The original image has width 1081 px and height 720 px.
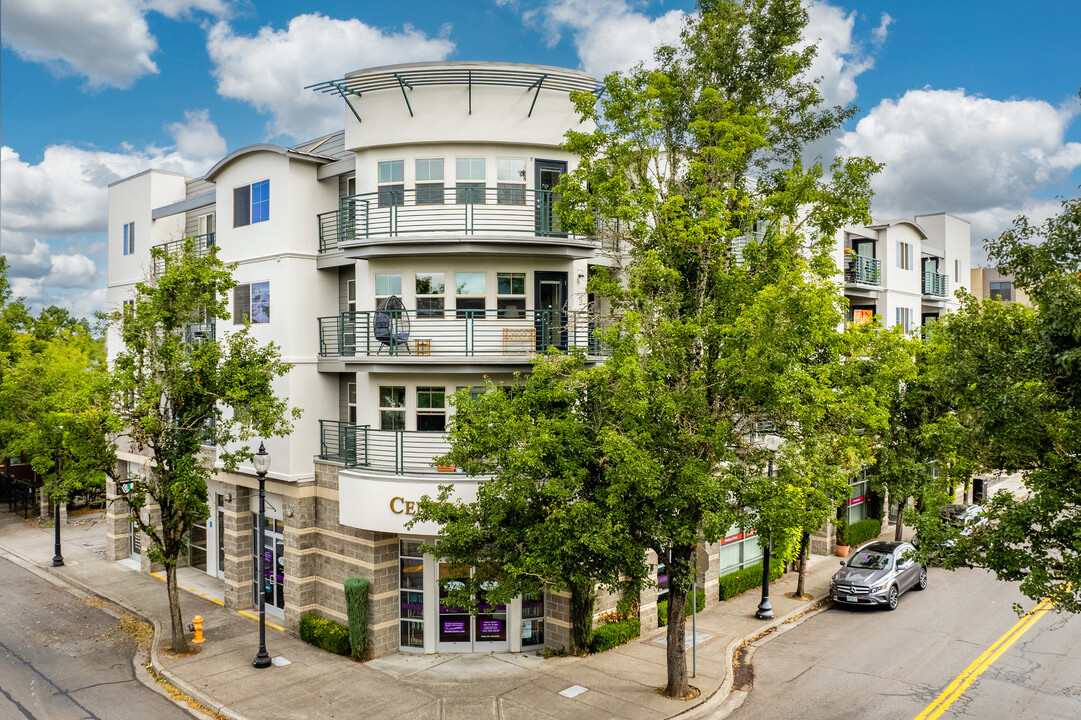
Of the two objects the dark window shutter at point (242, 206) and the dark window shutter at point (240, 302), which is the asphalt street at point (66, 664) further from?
the dark window shutter at point (242, 206)

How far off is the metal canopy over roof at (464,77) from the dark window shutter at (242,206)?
4.54 meters

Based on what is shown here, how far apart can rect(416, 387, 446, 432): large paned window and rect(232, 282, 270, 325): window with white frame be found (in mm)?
5396

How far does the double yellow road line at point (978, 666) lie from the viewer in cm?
1573

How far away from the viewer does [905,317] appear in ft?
120

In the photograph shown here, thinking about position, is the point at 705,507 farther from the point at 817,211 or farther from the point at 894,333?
the point at 894,333

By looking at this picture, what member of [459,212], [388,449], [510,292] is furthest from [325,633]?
[459,212]

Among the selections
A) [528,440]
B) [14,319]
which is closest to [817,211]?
[528,440]

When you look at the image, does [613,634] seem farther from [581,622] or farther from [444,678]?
[444,678]

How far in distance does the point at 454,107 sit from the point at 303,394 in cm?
863

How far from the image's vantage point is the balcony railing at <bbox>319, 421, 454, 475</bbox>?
731 inches

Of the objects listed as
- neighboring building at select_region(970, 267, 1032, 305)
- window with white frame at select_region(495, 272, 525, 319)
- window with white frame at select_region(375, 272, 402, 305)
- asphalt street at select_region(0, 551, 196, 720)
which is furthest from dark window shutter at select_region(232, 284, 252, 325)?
neighboring building at select_region(970, 267, 1032, 305)

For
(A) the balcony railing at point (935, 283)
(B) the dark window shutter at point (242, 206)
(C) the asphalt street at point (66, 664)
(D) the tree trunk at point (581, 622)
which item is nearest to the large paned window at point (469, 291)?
(B) the dark window shutter at point (242, 206)

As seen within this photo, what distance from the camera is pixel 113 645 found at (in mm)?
20125

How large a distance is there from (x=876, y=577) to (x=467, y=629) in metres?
12.5
